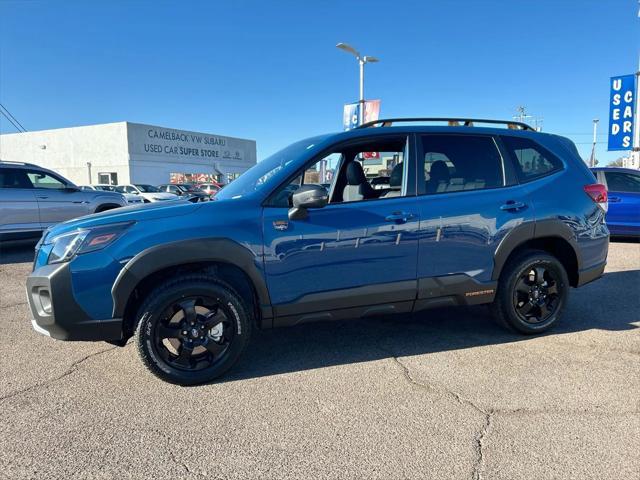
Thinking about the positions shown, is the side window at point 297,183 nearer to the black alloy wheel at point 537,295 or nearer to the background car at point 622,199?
the black alloy wheel at point 537,295

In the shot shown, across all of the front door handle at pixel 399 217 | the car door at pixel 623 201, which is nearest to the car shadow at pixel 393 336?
the front door handle at pixel 399 217

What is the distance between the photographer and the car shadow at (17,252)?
8.30 m

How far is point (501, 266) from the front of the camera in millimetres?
3811

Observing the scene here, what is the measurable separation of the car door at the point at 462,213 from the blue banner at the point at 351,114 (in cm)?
1589

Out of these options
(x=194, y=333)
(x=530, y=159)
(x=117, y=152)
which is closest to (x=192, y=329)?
(x=194, y=333)

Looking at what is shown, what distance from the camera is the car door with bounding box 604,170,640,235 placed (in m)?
8.77

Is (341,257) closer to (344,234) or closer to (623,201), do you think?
(344,234)

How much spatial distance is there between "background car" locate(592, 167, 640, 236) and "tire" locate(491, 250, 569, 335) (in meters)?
6.17

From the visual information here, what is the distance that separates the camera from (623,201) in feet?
28.8

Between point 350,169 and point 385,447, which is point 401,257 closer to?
point 350,169

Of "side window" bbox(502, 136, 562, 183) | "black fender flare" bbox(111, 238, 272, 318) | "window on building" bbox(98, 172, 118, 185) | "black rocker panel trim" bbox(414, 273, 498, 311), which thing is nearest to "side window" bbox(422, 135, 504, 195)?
"side window" bbox(502, 136, 562, 183)

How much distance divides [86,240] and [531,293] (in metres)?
3.71

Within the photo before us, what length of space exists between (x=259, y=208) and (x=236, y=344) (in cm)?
102

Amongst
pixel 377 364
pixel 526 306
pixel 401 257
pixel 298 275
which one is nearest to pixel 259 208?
pixel 298 275
